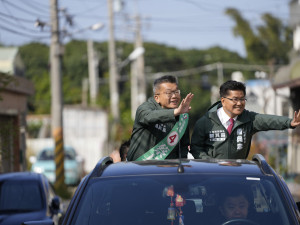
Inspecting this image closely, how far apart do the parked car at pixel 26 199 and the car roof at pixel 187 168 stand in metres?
5.28

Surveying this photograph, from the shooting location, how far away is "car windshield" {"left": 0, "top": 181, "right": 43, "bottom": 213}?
37.4ft

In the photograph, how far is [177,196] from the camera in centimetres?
516

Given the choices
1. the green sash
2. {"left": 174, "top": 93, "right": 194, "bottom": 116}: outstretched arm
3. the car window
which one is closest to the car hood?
the green sash

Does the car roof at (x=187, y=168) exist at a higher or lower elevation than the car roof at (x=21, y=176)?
higher

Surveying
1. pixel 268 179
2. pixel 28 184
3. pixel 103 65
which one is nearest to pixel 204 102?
pixel 103 65

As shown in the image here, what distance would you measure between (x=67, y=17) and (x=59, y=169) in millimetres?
6022

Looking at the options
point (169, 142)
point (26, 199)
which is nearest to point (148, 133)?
point (169, 142)

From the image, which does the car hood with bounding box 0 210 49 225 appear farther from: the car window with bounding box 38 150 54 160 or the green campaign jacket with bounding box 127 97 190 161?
the car window with bounding box 38 150 54 160

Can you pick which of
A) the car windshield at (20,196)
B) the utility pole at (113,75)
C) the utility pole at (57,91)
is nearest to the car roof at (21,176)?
the car windshield at (20,196)

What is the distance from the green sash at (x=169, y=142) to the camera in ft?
22.9

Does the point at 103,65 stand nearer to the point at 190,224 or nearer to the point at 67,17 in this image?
the point at 67,17

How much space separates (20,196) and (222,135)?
5222 millimetres

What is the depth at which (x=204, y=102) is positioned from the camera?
285 feet

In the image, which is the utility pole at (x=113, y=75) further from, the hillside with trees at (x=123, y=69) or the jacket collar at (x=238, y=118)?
the hillside with trees at (x=123, y=69)
